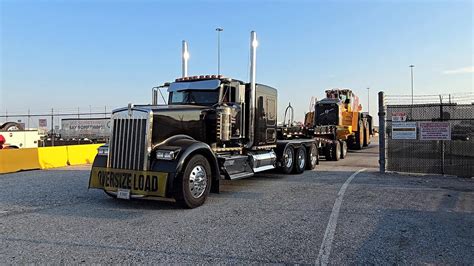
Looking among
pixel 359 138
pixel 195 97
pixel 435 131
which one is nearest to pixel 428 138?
pixel 435 131

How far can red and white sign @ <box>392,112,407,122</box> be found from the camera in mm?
12680

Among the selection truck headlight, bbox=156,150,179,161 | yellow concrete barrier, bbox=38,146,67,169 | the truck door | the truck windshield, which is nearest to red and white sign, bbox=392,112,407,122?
the truck door

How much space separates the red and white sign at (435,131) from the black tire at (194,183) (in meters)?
7.62

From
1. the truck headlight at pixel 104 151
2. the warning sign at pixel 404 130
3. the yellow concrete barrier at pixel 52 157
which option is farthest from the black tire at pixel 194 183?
the yellow concrete barrier at pixel 52 157

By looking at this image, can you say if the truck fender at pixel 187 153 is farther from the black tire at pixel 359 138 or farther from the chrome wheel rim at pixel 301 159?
the black tire at pixel 359 138

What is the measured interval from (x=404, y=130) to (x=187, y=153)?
8095mm

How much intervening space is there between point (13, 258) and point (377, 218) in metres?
5.42

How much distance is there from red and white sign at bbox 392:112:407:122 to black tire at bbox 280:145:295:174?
3402 mm

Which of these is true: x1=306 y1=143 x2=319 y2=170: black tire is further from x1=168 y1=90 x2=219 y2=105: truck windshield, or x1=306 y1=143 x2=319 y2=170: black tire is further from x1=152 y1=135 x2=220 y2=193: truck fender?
x1=152 y1=135 x2=220 y2=193: truck fender

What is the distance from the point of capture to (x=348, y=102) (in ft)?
77.3

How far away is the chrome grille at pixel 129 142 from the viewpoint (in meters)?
7.59

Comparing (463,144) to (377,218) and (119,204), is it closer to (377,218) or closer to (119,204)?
(377,218)

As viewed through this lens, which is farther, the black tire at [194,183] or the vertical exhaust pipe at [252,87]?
the vertical exhaust pipe at [252,87]

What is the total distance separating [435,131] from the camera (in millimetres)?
12188
